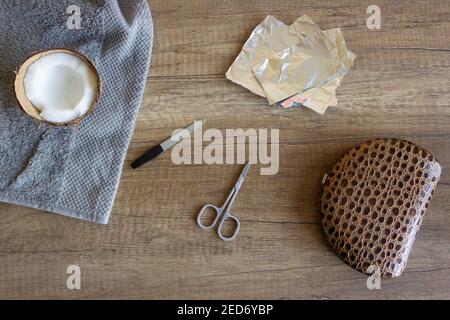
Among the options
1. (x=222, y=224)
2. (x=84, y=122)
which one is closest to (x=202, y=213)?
(x=222, y=224)

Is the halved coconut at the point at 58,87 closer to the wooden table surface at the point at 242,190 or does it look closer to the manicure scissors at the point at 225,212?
the wooden table surface at the point at 242,190

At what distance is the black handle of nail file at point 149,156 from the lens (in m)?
0.71

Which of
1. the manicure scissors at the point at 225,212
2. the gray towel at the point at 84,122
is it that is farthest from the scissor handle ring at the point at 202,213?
the gray towel at the point at 84,122

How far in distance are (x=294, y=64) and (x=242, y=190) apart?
20 cm

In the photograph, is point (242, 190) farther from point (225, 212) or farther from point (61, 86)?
point (61, 86)

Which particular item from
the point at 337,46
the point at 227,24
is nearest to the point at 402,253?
the point at 337,46

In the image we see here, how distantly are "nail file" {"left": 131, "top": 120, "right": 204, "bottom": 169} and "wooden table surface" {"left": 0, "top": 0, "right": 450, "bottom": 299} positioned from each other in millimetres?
12

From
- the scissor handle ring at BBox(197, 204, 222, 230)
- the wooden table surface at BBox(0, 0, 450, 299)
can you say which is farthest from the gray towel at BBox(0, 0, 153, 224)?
the scissor handle ring at BBox(197, 204, 222, 230)

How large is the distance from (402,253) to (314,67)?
284 mm

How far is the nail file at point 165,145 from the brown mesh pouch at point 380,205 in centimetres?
21

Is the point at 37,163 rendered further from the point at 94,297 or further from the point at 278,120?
the point at 278,120

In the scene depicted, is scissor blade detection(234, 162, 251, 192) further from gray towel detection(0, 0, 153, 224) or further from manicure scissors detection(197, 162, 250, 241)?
gray towel detection(0, 0, 153, 224)

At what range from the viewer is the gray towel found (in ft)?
2.31
